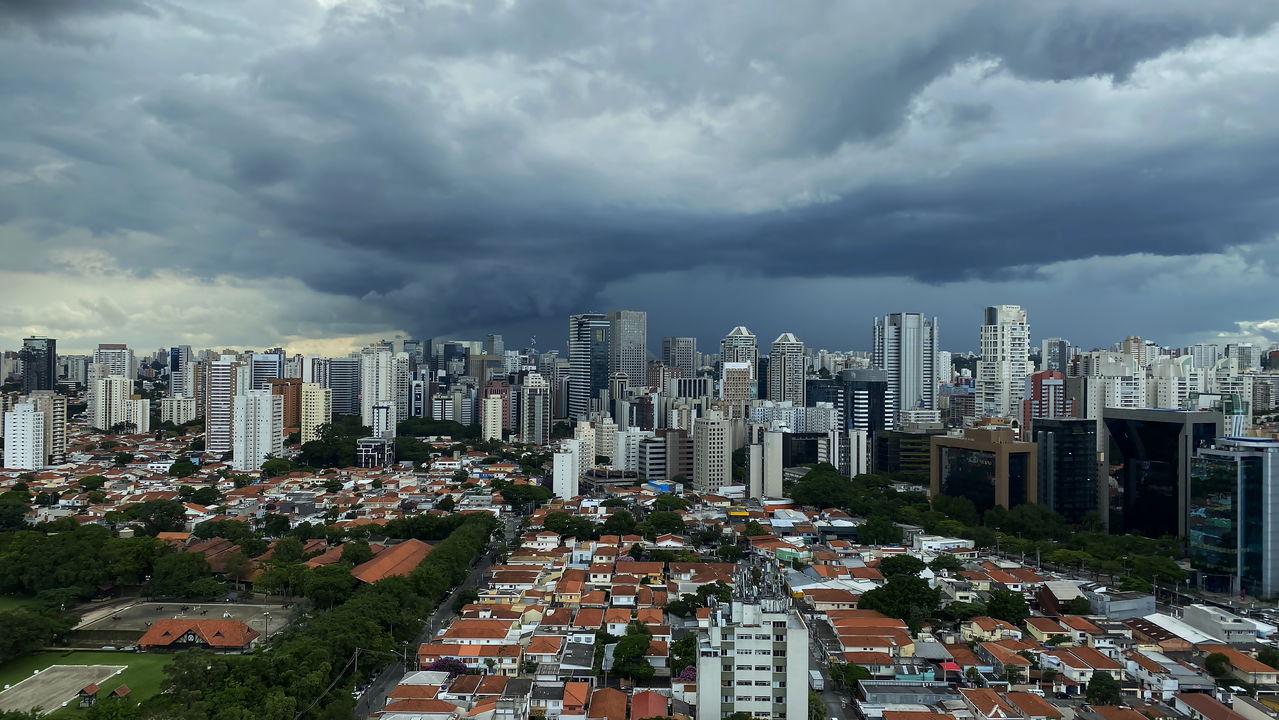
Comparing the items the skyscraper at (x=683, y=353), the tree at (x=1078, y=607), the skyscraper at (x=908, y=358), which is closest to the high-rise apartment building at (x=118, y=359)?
the skyscraper at (x=683, y=353)

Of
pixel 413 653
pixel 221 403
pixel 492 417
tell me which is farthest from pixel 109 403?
pixel 413 653

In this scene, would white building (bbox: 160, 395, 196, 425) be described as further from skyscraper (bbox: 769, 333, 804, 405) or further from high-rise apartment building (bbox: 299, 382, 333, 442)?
skyscraper (bbox: 769, 333, 804, 405)

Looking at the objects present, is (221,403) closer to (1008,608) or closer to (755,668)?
(1008,608)

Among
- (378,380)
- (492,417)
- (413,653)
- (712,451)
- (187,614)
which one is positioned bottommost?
(187,614)

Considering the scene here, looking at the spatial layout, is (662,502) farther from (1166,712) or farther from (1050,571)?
(1166,712)

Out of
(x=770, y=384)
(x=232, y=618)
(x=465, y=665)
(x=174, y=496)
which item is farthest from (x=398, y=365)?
(x=465, y=665)

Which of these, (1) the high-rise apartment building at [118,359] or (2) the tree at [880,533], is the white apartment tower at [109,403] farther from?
(2) the tree at [880,533]
